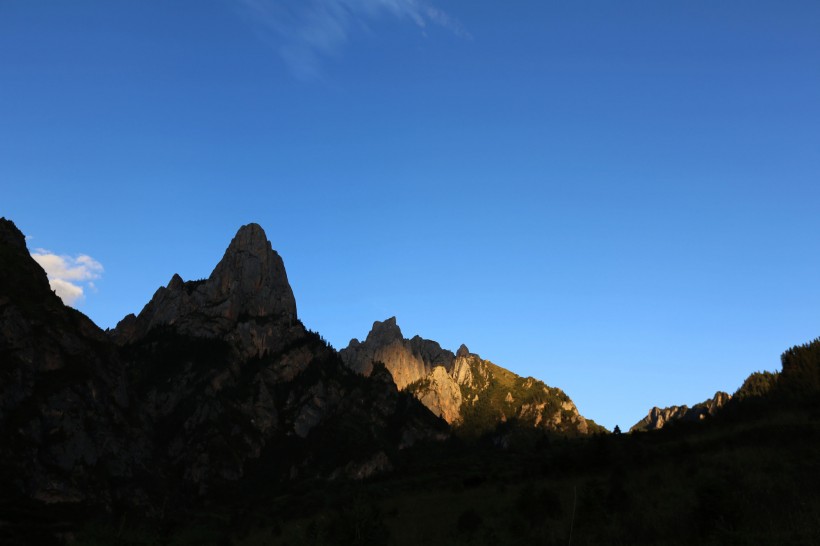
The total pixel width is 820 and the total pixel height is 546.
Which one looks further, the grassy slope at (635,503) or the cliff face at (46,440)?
the cliff face at (46,440)

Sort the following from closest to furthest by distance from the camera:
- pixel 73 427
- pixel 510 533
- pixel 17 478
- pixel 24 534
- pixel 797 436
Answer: pixel 510 533 → pixel 797 436 → pixel 24 534 → pixel 17 478 → pixel 73 427

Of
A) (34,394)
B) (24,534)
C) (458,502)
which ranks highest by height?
(34,394)

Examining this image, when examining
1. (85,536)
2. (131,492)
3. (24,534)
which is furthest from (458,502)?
(131,492)

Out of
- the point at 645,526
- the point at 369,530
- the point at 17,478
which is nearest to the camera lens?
the point at 369,530

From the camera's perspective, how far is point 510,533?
171 ft

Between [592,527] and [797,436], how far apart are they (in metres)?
34.2

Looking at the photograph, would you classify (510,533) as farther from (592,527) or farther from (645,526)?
(645,526)

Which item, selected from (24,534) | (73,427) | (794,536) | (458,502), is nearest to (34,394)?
(73,427)

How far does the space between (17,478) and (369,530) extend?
159 meters

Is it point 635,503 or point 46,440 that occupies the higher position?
point 46,440

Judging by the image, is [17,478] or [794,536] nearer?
[794,536]

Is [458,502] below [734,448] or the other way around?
below

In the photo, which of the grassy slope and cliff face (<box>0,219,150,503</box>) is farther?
cliff face (<box>0,219,150,503</box>)

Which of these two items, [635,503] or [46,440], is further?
[46,440]
